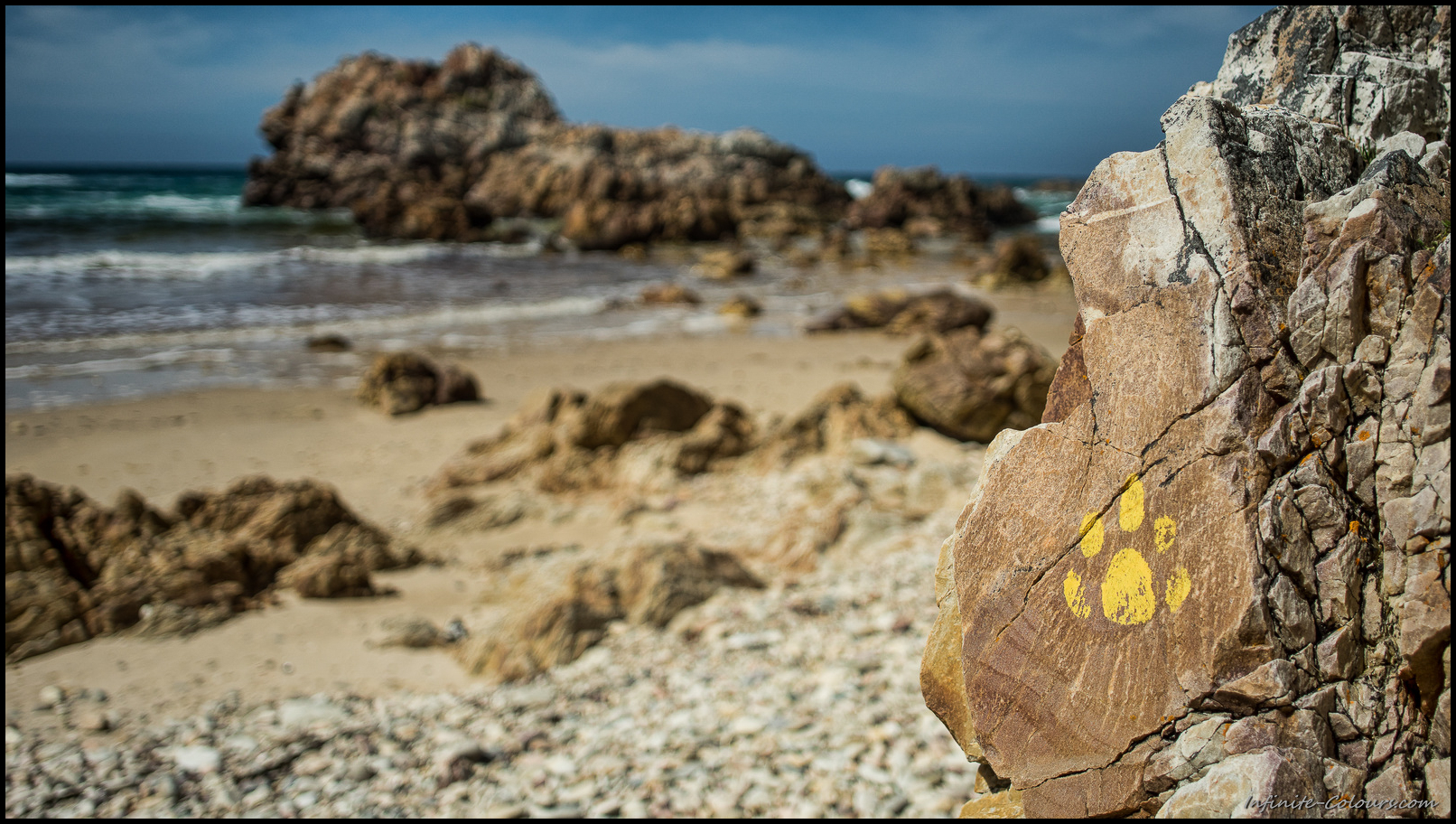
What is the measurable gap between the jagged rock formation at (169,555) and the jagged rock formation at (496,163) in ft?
96.3

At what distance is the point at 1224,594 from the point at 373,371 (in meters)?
9.70

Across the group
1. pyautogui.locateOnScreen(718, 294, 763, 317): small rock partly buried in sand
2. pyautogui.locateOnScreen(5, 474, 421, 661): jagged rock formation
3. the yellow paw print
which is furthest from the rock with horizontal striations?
pyautogui.locateOnScreen(718, 294, 763, 317): small rock partly buried in sand

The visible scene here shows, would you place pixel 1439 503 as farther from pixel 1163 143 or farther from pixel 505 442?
pixel 505 442

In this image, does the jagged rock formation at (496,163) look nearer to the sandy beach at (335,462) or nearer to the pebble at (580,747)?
the sandy beach at (335,462)

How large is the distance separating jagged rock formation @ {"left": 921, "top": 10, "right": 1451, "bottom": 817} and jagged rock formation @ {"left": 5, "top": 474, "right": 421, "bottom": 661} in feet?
15.0

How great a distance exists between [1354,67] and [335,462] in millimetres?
8006

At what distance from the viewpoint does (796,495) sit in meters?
6.30

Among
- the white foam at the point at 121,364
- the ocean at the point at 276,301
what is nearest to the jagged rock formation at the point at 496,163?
the ocean at the point at 276,301

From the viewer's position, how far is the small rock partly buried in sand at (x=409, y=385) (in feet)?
30.8

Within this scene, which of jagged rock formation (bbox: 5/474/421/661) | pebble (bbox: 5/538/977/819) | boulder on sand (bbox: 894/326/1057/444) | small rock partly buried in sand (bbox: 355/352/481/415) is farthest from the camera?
small rock partly buried in sand (bbox: 355/352/481/415)

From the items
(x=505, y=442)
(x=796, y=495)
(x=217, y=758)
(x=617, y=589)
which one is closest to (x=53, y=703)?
(x=217, y=758)

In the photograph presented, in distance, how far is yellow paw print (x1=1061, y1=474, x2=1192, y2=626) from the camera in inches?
62.6

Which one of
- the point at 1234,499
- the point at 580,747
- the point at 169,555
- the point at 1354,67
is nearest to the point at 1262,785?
the point at 1234,499

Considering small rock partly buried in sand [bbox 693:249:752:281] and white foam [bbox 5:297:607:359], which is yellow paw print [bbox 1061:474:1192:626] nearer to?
white foam [bbox 5:297:607:359]
